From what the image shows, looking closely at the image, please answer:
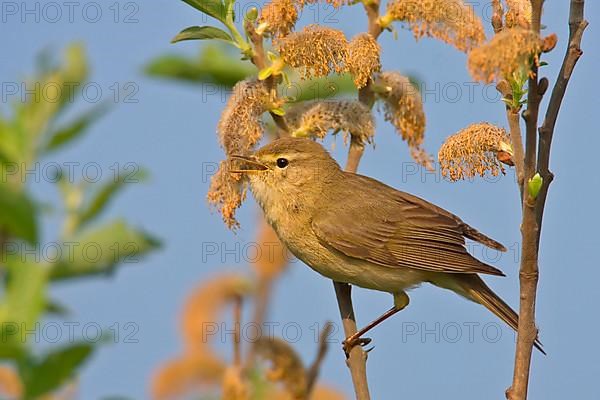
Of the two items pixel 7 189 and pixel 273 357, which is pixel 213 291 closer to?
pixel 273 357

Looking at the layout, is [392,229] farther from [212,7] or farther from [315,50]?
[212,7]

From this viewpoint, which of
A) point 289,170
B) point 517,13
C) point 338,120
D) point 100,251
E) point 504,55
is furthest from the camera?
point 289,170

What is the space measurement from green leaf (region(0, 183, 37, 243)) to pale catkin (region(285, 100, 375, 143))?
1294 millimetres

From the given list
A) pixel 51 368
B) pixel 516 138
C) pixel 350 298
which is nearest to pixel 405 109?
pixel 350 298

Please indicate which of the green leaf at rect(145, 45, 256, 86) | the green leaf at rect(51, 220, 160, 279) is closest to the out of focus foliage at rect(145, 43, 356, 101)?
the green leaf at rect(145, 45, 256, 86)

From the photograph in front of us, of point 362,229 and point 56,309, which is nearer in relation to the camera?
point 56,309

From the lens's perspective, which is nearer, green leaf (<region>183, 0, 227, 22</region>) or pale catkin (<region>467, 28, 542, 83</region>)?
pale catkin (<region>467, 28, 542, 83</region>)

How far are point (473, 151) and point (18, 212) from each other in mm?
1266

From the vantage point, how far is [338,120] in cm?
337

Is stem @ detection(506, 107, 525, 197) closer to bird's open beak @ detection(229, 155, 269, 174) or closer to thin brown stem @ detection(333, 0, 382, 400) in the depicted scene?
thin brown stem @ detection(333, 0, 382, 400)

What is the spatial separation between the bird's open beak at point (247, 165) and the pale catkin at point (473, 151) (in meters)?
0.98

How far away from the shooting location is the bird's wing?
159 inches

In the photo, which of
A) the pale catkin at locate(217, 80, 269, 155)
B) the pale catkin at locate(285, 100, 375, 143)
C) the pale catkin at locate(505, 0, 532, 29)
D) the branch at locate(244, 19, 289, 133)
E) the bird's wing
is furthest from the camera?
the bird's wing

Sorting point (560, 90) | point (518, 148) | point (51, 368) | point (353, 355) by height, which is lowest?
point (51, 368)
